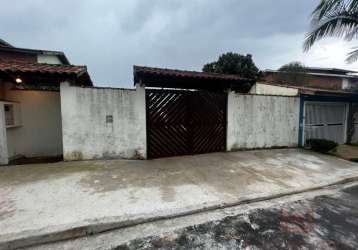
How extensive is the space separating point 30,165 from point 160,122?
397 cm

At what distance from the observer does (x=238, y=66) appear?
1809cm

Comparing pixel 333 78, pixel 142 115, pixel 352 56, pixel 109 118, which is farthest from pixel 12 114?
pixel 333 78

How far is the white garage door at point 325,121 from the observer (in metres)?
9.22

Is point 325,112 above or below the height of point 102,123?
above

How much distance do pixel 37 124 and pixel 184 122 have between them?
208 inches

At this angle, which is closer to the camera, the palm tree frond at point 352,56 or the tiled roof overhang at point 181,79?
the tiled roof overhang at point 181,79

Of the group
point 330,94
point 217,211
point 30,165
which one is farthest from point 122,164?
point 330,94

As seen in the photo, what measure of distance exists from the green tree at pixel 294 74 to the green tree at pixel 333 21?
8830 millimetres

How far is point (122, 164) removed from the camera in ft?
19.4

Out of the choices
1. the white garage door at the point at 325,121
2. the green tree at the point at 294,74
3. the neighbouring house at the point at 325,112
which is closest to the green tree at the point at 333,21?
the neighbouring house at the point at 325,112

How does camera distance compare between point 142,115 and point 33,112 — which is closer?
point 142,115

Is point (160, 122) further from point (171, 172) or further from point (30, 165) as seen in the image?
point (30, 165)

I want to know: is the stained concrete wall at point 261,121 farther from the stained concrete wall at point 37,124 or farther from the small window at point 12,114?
the small window at point 12,114

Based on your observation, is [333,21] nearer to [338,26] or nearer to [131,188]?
[338,26]
